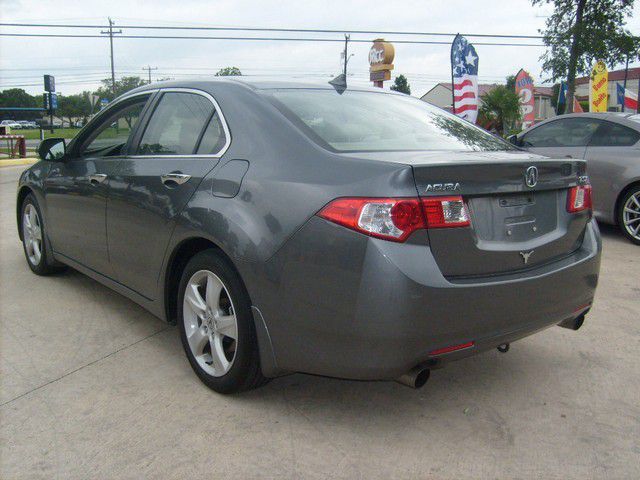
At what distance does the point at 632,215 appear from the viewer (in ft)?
23.0

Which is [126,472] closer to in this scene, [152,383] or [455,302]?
[152,383]

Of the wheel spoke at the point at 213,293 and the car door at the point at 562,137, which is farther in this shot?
the car door at the point at 562,137

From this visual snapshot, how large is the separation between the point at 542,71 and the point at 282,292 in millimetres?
21768

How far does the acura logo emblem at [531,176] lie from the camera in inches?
108

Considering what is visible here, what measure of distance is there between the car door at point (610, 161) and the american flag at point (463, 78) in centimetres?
595

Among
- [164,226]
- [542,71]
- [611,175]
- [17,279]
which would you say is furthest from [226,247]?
[542,71]

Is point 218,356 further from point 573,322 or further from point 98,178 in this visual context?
point 573,322

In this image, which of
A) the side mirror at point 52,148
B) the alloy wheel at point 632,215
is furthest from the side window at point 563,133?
the side mirror at point 52,148

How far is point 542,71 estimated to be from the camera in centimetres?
2184

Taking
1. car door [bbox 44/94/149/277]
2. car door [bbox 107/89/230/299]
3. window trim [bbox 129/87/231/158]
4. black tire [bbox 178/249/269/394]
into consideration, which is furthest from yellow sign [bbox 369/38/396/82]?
black tire [bbox 178/249/269/394]

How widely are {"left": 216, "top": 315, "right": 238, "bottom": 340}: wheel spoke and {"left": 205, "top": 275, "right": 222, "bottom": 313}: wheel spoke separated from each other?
0.23 ft

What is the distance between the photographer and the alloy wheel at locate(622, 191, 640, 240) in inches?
271

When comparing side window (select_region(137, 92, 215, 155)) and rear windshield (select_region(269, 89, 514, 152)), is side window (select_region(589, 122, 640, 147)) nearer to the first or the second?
rear windshield (select_region(269, 89, 514, 152))

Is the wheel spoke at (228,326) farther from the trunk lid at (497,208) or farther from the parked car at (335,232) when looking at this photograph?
the trunk lid at (497,208)
